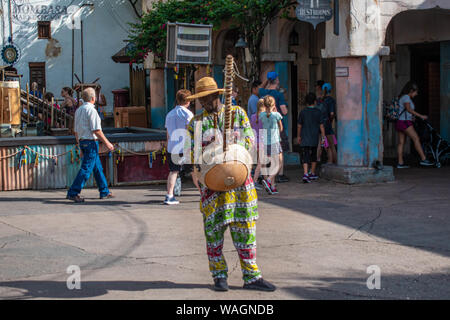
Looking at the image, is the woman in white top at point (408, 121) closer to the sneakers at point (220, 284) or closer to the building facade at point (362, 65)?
the building facade at point (362, 65)

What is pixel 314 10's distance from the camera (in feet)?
40.2

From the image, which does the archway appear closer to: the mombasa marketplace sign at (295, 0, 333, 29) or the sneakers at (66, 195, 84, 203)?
the mombasa marketplace sign at (295, 0, 333, 29)

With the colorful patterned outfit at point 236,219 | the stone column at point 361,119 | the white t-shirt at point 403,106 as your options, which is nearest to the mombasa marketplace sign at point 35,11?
the white t-shirt at point 403,106

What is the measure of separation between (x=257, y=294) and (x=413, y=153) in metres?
12.2

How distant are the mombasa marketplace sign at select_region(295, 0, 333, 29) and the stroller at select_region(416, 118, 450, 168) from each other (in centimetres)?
369

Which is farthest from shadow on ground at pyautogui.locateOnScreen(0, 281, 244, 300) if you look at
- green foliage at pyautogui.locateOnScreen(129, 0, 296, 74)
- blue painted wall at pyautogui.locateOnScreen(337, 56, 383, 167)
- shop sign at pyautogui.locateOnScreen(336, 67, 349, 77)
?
green foliage at pyautogui.locateOnScreen(129, 0, 296, 74)

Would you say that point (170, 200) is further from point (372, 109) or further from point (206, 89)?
point (206, 89)

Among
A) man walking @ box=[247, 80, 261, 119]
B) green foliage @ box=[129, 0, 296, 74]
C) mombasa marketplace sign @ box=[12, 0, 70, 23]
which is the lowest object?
man walking @ box=[247, 80, 261, 119]

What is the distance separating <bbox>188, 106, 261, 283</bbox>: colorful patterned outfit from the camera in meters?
5.90

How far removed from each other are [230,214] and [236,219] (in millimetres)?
64

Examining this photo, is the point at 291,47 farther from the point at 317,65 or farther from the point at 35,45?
the point at 35,45

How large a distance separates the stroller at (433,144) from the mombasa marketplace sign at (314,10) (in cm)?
369

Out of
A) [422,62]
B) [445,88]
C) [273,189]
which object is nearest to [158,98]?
[422,62]

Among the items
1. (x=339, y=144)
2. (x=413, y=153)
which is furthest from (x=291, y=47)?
(x=339, y=144)
